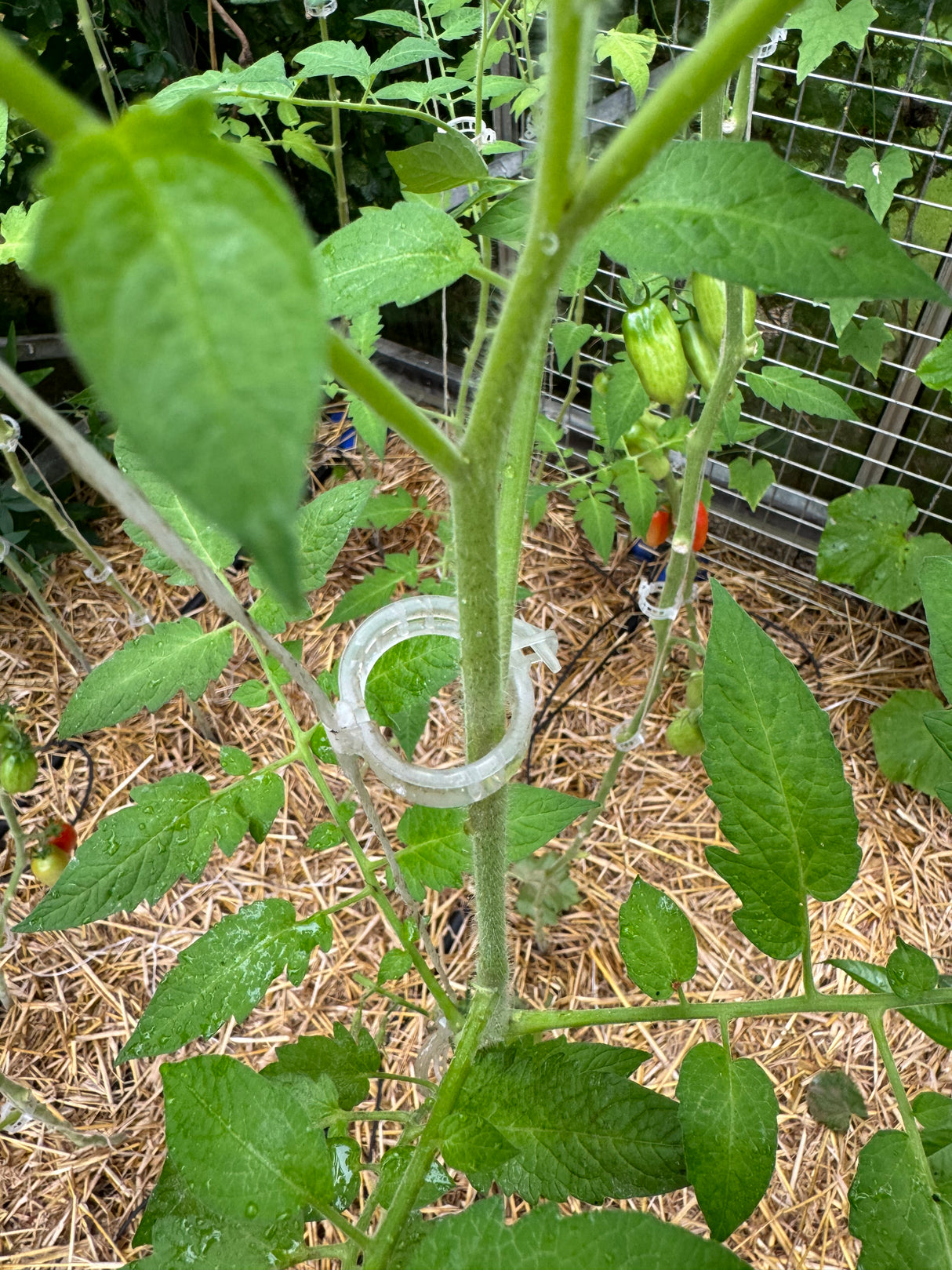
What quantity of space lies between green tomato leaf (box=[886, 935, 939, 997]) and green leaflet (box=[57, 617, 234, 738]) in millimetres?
517

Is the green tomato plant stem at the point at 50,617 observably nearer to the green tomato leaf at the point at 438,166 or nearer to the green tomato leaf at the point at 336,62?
the green tomato leaf at the point at 336,62

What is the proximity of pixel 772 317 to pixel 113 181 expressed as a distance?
1.99m

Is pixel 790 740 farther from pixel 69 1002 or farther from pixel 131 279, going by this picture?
pixel 69 1002

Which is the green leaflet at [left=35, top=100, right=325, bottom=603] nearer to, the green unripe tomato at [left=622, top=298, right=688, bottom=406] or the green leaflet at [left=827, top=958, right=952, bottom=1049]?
the green leaflet at [left=827, top=958, right=952, bottom=1049]

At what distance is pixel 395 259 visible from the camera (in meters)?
0.45

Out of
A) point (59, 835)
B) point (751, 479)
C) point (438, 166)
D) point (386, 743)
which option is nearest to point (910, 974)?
point (386, 743)

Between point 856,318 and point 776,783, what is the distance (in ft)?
4.35

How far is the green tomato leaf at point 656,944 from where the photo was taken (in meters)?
0.64

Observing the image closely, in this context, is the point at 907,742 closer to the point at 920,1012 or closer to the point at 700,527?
the point at 700,527

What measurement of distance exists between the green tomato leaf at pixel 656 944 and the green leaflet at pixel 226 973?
222 millimetres

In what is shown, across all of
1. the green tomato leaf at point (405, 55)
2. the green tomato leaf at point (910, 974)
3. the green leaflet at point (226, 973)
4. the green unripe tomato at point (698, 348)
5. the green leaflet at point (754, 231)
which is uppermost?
the green leaflet at point (754, 231)

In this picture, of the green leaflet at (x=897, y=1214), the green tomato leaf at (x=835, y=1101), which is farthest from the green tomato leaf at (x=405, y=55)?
the green tomato leaf at (x=835, y=1101)

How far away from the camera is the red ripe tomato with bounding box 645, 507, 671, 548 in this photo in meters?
1.49

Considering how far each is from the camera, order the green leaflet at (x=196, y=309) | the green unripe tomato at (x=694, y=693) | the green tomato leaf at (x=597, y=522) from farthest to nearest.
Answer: the green tomato leaf at (x=597, y=522)
the green unripe tomato at (x=694, y=693)
the green leaflet at (x=196, y=309)
